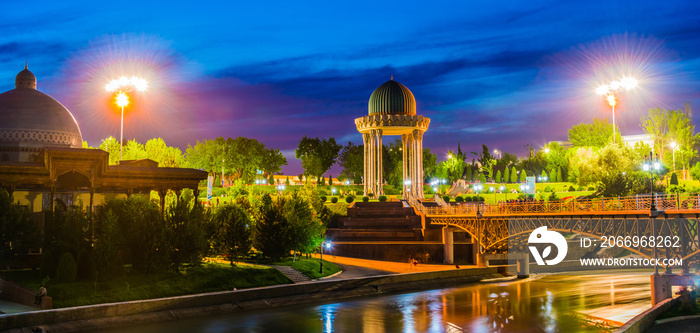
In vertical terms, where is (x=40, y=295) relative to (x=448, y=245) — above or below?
below

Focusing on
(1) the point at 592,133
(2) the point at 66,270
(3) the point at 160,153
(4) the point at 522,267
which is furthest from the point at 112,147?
(1) the point at 592,133

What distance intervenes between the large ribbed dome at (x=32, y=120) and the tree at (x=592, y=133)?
345ft

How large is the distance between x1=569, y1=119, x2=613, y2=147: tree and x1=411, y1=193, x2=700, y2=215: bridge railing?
214 ft

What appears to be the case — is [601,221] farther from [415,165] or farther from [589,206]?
[415,165]

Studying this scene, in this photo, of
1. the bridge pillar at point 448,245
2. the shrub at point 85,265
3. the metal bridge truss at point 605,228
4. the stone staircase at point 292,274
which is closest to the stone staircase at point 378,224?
the bridge pillar at point 448,245

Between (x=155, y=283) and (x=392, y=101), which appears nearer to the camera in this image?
(x=155, y=283)

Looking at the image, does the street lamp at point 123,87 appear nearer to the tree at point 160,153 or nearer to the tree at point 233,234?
the tree at point 233,234

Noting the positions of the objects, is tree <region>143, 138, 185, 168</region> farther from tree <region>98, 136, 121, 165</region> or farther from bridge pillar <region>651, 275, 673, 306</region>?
bridge pillar <region>651, 275, 673, 306</region>

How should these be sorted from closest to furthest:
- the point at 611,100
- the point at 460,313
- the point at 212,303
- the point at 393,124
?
the point at 212,303
the point at 460,313
the point at 611,100
the point at 393,124

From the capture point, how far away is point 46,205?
1667 inches

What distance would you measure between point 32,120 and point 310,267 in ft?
81.1

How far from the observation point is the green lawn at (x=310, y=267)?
47.9m

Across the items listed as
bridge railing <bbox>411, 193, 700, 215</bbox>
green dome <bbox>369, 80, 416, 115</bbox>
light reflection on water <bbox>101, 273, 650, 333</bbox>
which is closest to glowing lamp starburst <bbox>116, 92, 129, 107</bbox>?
light reflection on water <bbox>101, 273, 650, 333</bbox>

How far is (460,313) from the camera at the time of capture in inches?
1510
